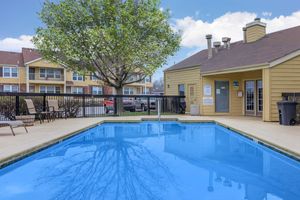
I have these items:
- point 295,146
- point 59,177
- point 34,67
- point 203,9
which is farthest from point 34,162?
point 34,67

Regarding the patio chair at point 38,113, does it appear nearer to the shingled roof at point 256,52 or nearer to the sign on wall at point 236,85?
the shingled roof at point 256,52

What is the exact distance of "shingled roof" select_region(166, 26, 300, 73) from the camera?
11.7 meters

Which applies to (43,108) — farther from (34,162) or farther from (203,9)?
(203,9)

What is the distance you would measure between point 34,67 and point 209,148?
29157mm

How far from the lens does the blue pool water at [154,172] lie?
4223mm

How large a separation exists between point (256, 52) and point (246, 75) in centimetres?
194

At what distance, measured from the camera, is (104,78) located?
1758 centimetres

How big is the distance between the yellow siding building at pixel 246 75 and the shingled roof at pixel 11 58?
21.5 meters

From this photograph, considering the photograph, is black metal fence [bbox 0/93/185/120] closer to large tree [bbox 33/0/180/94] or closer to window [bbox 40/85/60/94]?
large tree [bbox 33/0/180/94]

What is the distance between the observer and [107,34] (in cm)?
1415

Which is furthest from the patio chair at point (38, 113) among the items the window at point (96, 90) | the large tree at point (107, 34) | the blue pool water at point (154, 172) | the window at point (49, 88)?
the window at point (96, 90)

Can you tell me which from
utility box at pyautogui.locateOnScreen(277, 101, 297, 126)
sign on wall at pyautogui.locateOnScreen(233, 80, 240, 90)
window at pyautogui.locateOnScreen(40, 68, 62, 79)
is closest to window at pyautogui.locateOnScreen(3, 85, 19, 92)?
window at pyautogui.locateOnScreen(40, 68, 62, 79)

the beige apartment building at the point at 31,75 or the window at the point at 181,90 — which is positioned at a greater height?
the beige apartment building at the point at 31,75

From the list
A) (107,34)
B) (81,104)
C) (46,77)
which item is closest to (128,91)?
(46,77)
